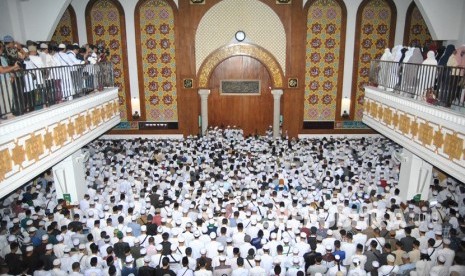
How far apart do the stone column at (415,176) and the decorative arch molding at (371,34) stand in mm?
4772

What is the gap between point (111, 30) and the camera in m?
12.1

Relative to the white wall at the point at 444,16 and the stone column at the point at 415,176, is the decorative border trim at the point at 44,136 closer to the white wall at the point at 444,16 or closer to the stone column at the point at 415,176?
the stone column at the point at 415,176

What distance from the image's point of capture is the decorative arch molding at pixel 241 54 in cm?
1209

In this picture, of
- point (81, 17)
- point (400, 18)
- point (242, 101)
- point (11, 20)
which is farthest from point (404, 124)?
point (81, 17)

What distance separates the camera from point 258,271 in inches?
202

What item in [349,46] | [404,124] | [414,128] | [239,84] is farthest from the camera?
[239,84]

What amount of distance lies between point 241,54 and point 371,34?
4.40 meters

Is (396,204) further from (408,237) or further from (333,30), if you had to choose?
(333,30)

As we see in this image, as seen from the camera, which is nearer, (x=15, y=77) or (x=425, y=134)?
(x=15, y=77)

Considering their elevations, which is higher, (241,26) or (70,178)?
(241,26)

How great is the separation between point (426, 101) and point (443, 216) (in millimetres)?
2303

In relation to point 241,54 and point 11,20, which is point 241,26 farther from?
point 11,20

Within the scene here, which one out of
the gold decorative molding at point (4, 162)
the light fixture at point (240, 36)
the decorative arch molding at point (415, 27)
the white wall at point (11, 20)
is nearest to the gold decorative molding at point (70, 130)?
the gold decorative molding at point (4, 162)

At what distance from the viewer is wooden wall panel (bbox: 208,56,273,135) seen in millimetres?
12875
